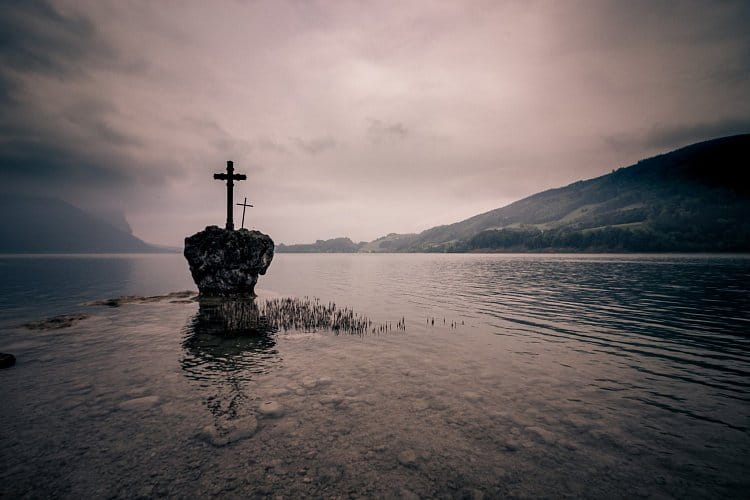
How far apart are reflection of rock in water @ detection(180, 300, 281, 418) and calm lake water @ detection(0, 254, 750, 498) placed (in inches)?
4.8

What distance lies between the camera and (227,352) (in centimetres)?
1545

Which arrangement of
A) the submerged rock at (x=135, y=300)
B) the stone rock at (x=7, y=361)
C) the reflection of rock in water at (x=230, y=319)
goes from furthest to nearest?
1. the submerged rock at (x=135, y=300)
2. the reflection of rock in water at (x=230, y=319)
3. the stone rock at (x=7, y=361)

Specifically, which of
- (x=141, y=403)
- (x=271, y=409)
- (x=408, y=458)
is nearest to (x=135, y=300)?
(x=141, y=403)

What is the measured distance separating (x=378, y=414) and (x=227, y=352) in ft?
31.4

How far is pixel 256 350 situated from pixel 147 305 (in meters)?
21.2

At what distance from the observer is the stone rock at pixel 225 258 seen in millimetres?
32812

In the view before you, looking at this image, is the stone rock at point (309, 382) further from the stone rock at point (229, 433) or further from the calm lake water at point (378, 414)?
the stone rock at point (229, 433)

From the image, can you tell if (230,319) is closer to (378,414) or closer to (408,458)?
(378,414)

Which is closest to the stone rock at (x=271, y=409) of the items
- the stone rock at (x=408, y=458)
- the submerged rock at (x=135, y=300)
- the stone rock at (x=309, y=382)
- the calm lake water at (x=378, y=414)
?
the calm lake water at (x=378, y=414)

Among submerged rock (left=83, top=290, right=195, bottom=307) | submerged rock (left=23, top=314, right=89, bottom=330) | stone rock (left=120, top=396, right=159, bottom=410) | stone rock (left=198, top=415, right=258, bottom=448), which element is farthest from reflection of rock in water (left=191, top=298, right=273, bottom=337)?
stone rock (left=198, top=415, right=258, bottom=448)

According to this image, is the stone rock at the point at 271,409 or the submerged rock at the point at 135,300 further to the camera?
the submerged rock at the point at 135,300

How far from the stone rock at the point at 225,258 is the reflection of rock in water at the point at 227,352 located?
8.76 m

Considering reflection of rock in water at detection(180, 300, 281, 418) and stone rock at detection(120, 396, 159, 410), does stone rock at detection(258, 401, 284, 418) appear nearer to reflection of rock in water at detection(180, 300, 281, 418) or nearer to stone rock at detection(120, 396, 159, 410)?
reflection of rock in water at detection(180, 300, 281, 418)

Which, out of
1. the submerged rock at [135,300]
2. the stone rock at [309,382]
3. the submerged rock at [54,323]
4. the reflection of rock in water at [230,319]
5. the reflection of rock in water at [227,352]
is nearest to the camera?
the reflection of rock in water at [227,352]
